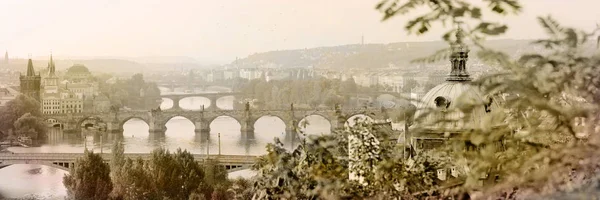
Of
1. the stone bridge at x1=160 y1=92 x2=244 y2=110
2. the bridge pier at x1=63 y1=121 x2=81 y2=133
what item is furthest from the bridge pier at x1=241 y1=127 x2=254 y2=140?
the bridge pier at x1=63 y1=121 x2=81 y2=133

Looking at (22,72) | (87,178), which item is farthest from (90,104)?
(87,178)

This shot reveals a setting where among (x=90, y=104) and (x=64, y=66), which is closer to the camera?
(x=64, y=66)

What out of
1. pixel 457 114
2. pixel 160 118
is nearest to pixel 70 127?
pixel 160 118

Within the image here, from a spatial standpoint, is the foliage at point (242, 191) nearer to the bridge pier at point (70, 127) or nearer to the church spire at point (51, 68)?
the church spire at point (51, 68)

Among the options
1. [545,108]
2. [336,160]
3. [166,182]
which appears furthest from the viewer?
[166,182]

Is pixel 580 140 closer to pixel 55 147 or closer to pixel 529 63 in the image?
pixel 529 63

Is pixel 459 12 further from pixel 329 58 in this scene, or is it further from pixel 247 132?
pixel 247 132

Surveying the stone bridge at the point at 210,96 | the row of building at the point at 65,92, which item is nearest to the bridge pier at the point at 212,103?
the stone bridge at the point at 210,96
